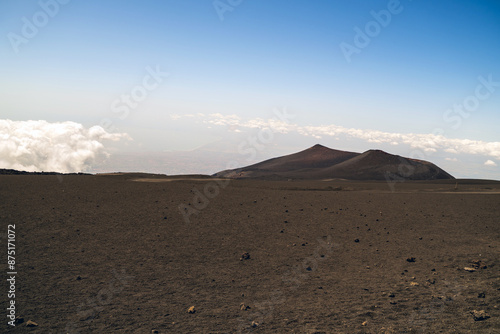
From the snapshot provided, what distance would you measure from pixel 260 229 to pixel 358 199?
28.0 feet

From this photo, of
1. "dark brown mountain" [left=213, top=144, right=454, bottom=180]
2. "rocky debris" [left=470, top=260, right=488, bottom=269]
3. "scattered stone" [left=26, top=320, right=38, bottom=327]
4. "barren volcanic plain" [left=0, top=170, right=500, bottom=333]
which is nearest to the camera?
"scattered stone" [left=26, top=320, right=38, bottom=327]

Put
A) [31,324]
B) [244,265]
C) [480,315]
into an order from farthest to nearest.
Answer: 1. [244,265]
2. [480,315]
3. [31,324]

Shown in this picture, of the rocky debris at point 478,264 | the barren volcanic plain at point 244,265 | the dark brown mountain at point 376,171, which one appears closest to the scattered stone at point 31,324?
the barren volcanic plain at point 244,265

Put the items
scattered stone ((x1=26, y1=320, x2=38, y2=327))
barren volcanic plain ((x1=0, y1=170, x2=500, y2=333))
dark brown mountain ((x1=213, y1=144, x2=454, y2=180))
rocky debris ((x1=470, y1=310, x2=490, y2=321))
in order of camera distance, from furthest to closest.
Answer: dark brown mountain ((x1=213, y1=144, x2=454, y2=180)) → barren volcanic plain ((x1=0, y1=170, x2=500, y2=333)) → rocky debris ((x1=470, y1=310, x2=490, y2=321)) → scattered stone ((x1=26, y1=320, x2=38, y2=327))

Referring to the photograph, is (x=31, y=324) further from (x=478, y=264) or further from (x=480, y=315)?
(x=478, y=264)

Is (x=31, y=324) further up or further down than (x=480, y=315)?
further down

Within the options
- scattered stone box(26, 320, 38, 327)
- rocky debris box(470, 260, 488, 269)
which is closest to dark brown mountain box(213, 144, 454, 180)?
rocky debris box(470, 260, 488, 269)

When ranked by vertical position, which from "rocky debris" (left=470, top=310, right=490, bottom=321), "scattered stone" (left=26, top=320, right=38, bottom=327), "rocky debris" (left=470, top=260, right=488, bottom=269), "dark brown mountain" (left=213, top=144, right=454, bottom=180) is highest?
"dark brown mountain" (left=213, top=144, right=454, bottom=180)

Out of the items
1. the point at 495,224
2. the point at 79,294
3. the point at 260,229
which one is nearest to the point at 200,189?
the point at 260,229

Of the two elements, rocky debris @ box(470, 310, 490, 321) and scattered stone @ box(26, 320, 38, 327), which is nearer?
scattered stone @ box(26, 320, 38, 327)

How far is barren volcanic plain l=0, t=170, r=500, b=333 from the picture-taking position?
6.00 metres

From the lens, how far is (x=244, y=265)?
8.98 metres

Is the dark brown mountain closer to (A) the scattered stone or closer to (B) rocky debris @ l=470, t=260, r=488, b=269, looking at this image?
(B) rocky debris @ l=470, t=260, r=488, b=269

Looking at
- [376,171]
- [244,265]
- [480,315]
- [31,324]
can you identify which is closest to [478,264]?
[480,315]
